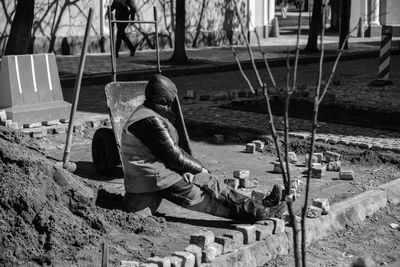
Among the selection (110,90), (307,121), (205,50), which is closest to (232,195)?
(110,90)

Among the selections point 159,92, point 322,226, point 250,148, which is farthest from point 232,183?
point 250,148

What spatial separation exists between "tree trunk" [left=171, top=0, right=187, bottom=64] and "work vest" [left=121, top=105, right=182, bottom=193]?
1528 cm

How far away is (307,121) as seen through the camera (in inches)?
496

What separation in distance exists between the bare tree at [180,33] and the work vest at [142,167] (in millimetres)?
15278

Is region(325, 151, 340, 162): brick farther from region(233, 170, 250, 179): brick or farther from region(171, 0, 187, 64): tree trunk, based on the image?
region(171, 0, 187, 64): tree trunk

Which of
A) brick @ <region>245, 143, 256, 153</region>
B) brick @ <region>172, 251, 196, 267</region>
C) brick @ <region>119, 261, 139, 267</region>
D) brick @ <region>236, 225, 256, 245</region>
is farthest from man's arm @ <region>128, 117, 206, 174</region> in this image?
brick @ <region>245, 143, 256, 153</region>

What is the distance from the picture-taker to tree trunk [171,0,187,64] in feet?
72.7

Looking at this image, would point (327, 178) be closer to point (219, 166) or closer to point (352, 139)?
point (219, 166)

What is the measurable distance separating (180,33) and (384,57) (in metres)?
6.71

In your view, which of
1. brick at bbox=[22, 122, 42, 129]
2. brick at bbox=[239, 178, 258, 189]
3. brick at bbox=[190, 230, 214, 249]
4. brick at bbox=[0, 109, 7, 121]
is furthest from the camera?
brick at bbox=[22, 122, 42, 129]

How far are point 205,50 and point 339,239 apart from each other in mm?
20446

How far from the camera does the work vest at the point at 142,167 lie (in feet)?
22.8

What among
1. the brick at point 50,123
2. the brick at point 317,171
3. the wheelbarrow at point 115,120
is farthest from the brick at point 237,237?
the brick at point 50,123

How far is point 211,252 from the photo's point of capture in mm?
5840
